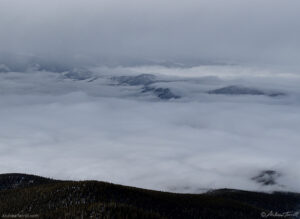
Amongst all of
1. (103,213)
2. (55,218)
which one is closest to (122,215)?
(103,213)

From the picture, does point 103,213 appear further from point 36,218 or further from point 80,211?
point 36,218

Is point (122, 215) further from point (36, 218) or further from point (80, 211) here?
point (36, 218)

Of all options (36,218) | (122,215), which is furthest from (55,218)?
(122,215)

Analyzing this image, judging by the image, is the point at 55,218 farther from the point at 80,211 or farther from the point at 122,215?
the point at 122,215

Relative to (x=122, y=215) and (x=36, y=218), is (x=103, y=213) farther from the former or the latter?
(x=36, y=218)

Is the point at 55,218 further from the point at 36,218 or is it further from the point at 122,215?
the point at 122,215
